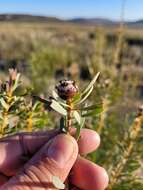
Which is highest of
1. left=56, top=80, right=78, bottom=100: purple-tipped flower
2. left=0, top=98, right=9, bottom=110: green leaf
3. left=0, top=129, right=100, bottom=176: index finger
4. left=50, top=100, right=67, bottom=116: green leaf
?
left=56, top=80, right=78, bottom=100: purple-tipped flower

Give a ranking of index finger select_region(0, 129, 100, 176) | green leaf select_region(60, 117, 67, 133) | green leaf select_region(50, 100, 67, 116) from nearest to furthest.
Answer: green leaf select_region(50, 100, 67, 116)
green leaf select_region(60, 117, 67, 133)
index finger select_region(0, 129, 100, 176)

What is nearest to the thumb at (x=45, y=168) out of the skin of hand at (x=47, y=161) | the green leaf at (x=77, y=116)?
the skin of hand at (x=47, y=161)

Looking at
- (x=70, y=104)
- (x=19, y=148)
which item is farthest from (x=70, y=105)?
(x=19, y=148)

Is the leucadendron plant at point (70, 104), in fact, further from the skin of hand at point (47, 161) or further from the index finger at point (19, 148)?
the index finger at point (19, 148)

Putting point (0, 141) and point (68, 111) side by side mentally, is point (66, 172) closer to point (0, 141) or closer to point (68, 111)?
point (68, 111)

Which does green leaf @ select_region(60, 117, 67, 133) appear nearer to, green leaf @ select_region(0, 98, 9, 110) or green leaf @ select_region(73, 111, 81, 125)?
green leaf @ select_region(73, 111, 81, 125)

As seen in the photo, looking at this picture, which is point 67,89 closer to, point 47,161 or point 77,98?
point 77,98

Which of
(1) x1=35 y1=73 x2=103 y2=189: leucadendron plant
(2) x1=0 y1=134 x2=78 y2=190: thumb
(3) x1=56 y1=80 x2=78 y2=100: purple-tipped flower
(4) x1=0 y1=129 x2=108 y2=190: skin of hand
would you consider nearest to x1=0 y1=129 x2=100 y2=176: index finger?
(4) x1=0 y1=129 x2=108 y2=190: skin of hand
